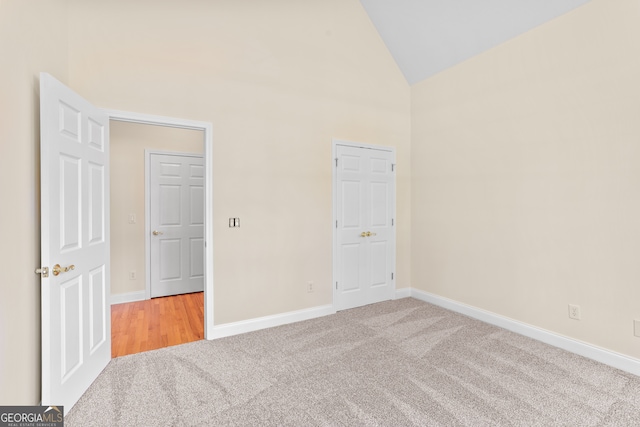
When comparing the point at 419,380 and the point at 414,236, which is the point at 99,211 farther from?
the point at 414,236

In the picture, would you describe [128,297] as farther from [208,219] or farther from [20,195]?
[20,195]

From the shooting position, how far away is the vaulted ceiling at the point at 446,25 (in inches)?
122

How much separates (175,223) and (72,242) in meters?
2.71

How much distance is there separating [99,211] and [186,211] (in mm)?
2406

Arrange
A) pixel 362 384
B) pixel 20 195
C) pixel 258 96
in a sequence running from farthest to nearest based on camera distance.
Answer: pixel 258 96 < pixel 362 384 < pixel 20 195

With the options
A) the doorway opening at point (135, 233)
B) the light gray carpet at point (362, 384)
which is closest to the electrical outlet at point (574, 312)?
the light gray carpet at point (362, 384)

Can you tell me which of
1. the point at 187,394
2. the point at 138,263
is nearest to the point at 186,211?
the point at 138,263

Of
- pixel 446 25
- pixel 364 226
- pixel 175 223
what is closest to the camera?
pixel 446 25

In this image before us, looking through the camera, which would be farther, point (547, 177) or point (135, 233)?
point (135, 233)

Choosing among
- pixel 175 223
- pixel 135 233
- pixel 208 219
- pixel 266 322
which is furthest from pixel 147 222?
pixel 266 322

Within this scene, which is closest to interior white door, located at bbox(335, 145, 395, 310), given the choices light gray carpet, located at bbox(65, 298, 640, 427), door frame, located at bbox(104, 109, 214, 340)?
light gray carpet, located at bbox(65, 298, 640, 427)

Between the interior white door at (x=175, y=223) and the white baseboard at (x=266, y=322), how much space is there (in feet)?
6.38

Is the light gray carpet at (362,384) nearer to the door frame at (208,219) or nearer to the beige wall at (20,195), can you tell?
the door frame at (208,219)

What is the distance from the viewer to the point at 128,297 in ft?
14.6
